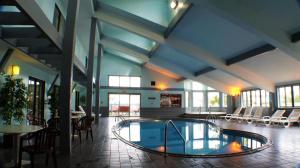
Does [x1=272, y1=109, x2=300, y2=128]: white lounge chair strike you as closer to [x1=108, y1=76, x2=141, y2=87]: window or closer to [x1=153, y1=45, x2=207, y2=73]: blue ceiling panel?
[x1=153, y1=45, x2=207, y2=73]: blue ceiling panel

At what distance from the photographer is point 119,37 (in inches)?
546

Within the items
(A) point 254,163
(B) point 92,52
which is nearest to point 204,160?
(A) point 254,163

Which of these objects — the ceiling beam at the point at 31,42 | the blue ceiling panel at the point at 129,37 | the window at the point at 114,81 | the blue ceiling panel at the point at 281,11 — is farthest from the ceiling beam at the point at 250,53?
the window at the point at 114,81

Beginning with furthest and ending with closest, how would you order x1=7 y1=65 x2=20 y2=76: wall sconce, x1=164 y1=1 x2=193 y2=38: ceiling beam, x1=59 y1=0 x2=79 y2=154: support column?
1. x1=164 y1=1 x2=193 y2=38: ceiling beam
2. x1=7 y1=65 x2=20 y2=76: wall sconce
3. x1=59 y1=0 x2=79 y2=154: support column

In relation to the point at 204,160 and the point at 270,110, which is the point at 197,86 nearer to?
the point at 270,110

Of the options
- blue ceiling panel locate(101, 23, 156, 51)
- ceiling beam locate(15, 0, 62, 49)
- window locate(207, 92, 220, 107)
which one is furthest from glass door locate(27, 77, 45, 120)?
window locate(207, 92, 220, 107)

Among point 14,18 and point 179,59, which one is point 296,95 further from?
point 14,18

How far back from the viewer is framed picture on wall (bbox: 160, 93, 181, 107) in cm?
1978

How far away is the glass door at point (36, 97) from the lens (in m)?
8.05

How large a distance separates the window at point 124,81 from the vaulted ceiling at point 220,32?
507 centimetres

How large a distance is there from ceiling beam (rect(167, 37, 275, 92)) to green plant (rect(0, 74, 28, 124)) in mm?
6338

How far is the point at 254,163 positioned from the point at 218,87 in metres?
12.7

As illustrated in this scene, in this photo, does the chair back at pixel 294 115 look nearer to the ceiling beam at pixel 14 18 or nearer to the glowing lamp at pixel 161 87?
the glowing lamp at pixel 161 87

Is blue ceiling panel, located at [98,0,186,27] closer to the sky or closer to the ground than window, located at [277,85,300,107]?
closer to the sky
